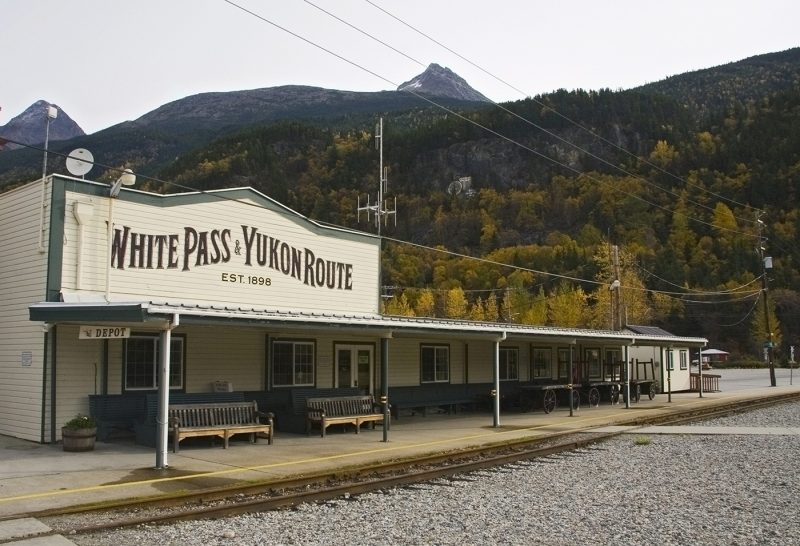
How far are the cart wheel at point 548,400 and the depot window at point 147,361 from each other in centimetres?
1180

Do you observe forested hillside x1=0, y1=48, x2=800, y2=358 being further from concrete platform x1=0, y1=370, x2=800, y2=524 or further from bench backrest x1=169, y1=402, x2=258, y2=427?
bench backrest x1=169, y1=402, x2=258, y2=427

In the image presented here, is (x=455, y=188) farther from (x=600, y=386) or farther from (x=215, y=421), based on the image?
(x=215, y=421)

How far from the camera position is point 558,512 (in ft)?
29.5

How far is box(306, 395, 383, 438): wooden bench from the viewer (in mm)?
16781

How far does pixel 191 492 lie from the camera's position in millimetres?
9336

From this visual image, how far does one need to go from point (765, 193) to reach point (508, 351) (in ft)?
339

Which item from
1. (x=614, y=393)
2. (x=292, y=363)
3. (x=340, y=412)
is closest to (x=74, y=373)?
(x=292, y=363)

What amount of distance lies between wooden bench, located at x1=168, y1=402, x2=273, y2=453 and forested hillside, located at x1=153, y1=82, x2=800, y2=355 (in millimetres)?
54863

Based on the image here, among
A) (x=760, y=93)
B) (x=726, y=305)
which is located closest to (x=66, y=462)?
(x=726, y=305)

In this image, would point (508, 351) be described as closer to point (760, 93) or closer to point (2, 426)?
point (2, 426)

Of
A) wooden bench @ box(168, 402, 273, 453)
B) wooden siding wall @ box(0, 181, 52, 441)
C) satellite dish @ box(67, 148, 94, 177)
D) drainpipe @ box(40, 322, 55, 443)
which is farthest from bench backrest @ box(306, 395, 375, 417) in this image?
satellite dish @ box(67, 148, 94, 177)

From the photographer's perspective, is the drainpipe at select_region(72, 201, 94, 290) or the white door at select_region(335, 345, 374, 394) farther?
the white door at select_region(335, 345, 374, 394)

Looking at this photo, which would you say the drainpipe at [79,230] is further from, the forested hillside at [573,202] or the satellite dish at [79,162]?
the forested hillside at [573,202]

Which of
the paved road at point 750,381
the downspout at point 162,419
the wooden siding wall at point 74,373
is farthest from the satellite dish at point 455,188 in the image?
the downspout at point 162,419
